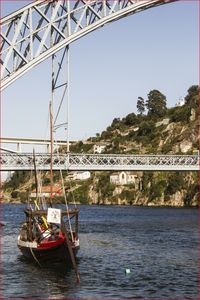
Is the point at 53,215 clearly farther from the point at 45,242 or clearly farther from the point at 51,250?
the point at 45,242

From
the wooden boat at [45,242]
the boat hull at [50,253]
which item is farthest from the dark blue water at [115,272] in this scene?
the wooden boat at [45,242]

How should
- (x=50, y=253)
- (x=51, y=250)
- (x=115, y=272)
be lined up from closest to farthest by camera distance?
(x=115, y=272) < (x=51, y=250) < (x=50, y=253)

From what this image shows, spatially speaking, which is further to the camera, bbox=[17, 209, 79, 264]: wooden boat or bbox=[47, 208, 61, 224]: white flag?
bbox=[17, 209, 79, 264]: wooden boat

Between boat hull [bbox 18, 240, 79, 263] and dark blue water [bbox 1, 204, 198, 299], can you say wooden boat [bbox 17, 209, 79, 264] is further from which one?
dark blue water [bbox 1, 204, 198, 299]

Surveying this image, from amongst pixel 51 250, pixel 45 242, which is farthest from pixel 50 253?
pixel 45 242

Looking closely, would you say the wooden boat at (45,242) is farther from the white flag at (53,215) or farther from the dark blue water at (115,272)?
the white flag at (53,215)

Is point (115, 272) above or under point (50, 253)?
under

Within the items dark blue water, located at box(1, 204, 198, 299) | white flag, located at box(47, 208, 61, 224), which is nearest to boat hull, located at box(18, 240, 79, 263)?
dark blue water, located at box(1, 204, 198, 299)

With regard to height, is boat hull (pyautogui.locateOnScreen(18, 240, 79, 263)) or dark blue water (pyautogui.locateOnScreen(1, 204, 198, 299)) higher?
boat hull (pyautogui.locateOnScreen(18, 240, 79, 263))

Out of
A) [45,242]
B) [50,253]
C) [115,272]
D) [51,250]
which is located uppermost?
[45,242]

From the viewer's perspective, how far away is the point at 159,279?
39.1 metres

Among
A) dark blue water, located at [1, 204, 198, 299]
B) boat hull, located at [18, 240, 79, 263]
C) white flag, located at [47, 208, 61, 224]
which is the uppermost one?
white flag, located at [47, 208, 61, 224]

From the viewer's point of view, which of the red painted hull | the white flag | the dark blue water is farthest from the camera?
the red painted hull

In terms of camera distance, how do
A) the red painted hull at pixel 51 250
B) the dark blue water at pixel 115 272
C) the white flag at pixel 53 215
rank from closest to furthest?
the dark blue water at pixel 115 272
the white flag at pixel 53 215
the red painted hull at pixel 51 250
